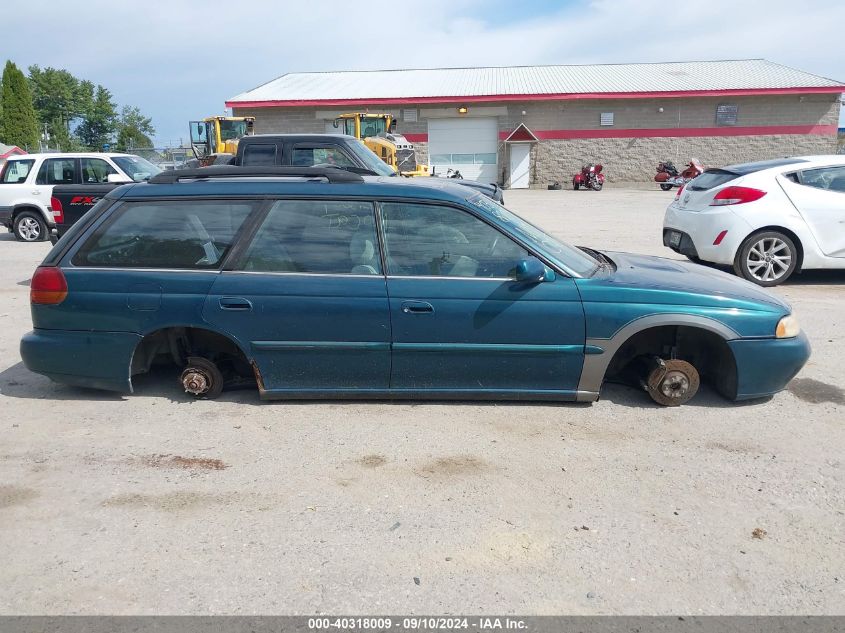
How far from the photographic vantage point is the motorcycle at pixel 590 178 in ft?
106

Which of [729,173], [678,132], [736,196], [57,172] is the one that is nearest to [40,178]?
[57,172]

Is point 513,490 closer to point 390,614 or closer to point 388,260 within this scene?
point 390,614

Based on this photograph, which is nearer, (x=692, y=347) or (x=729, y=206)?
(x=692, y=347)

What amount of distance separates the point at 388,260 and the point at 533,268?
0.94 meters

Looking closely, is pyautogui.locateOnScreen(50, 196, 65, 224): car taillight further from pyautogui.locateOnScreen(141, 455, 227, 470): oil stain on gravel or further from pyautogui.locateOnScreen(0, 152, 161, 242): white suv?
pyautogui.locateOnScreen(141, 455, 227, 470): oil stain on gravel

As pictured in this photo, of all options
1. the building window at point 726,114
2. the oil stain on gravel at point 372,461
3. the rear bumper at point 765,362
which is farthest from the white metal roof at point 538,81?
Result: the oil stain on gravel at point 372,461

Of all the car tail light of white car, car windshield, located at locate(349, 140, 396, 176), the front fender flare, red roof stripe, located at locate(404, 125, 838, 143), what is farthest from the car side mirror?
red roof stripe, located at locate(404, 125, 838, 143)

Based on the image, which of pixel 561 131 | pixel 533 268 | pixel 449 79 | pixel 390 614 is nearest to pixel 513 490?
pixel 390 614

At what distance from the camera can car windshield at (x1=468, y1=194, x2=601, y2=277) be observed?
464 centimetres

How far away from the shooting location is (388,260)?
15.1 ft

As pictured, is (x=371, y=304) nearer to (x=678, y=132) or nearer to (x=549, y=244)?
(x=549, y=244)

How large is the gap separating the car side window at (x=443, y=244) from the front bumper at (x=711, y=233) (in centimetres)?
512

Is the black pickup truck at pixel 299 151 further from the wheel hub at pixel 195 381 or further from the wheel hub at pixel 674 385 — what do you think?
the wheel hub at pixel 674 385

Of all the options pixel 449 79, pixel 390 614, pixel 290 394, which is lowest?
pixel 390 614
